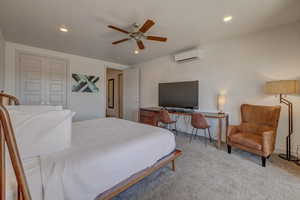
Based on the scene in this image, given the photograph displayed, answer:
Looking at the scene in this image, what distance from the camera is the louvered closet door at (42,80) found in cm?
354

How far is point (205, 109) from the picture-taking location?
141 inches

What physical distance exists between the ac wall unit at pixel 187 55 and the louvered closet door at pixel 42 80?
364 centimetres

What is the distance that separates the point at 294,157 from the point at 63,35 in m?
5.45

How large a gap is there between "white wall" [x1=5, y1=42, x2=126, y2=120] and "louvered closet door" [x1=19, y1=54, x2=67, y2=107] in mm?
166

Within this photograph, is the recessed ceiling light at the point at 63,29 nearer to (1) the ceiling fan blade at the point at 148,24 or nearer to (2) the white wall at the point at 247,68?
(1) the ceiling fan blade at the point at 148,24

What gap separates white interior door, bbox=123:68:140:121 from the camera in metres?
5.29

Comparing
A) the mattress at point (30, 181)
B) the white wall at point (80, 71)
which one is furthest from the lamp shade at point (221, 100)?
the white wall at point (80, 71)

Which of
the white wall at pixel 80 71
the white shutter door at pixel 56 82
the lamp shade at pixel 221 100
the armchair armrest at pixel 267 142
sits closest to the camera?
the armchair armrest at pixel 267 142

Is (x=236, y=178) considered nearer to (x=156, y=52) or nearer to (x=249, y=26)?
(x=249, y=26)

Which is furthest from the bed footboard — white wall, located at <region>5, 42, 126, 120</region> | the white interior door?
white wall, located at <region>5, 42, 126, 120</region>

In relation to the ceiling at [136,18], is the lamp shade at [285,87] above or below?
below

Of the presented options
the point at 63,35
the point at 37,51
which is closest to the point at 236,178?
the point at 63,35

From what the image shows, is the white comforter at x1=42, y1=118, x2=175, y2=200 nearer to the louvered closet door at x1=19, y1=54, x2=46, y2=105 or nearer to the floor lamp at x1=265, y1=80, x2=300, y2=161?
the floor lamp at x1=265, y1=80, x2=300, y2=161

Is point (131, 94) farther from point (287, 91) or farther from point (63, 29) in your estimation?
point (287, 91)
